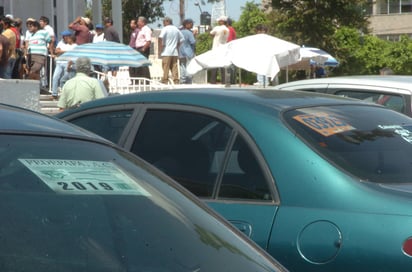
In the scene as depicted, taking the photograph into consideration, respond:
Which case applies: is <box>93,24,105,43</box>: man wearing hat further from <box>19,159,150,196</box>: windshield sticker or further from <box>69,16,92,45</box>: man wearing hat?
<box>19,159,150,196</box>: windshield sticker

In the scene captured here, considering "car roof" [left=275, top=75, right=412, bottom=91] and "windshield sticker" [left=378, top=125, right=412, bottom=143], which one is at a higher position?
"car roof" [left=275, top=75, right=412, bottom=91]

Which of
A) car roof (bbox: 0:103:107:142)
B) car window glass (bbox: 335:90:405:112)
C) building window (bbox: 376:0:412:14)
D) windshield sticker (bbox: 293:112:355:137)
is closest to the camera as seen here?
car roof (bbox: 0:103:107:142)

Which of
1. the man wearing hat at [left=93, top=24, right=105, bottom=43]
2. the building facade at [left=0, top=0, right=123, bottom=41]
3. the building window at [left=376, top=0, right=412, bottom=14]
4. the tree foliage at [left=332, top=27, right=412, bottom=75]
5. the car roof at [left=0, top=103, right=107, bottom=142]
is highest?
the building window at [left=376, top=0, right=412, bottom=14]

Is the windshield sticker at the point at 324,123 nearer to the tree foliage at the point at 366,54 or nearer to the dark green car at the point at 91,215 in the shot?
the dark green car at the point at 91,215

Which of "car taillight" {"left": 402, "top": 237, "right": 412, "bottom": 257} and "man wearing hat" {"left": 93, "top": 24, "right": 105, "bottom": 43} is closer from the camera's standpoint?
"car taillight" {"left": 402, "top": 237, "right": 412, "bottom": 257}

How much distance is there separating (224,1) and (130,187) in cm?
3646

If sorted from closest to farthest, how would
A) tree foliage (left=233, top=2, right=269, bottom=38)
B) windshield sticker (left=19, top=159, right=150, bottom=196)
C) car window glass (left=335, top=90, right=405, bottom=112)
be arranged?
windshield sticker (left=19, top=159, right=150, bottom=196), car window glass (left=335, top=90, right=405, bottom=112), tree foliage (left=233, top=2, right=269, bottom=38)

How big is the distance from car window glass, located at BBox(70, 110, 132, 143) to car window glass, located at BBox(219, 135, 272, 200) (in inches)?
34.3

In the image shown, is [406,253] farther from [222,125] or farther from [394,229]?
[222,125]

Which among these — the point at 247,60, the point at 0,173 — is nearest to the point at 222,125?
the point at 0,173

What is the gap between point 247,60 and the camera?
15320 mm

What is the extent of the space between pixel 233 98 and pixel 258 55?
34.9 feet

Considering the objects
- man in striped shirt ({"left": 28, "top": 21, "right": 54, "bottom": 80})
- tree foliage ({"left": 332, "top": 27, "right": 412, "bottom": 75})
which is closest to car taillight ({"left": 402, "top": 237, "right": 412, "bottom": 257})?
man in striped shirt ({"left": 28, "top": 21, "right": 54, "bottom": 80})

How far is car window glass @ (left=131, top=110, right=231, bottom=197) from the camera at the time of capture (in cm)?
462
